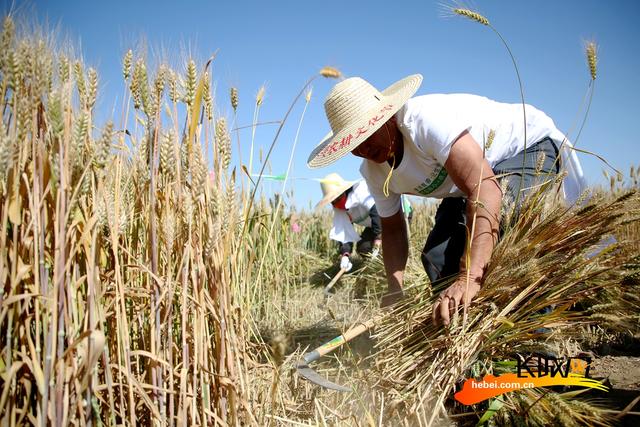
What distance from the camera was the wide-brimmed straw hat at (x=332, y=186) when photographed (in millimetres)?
4645

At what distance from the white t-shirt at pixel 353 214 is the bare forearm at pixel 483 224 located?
3.07m

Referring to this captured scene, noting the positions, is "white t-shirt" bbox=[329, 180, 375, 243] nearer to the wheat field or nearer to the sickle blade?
the wheat field

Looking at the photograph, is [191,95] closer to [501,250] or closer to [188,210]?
[188,210]

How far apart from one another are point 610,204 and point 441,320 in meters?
0.77

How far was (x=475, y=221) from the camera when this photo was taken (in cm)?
147

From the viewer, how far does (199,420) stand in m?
1.01

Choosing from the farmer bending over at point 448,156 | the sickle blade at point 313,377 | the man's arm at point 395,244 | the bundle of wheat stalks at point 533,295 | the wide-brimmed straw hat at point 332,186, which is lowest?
the sickle blade at point 313,377

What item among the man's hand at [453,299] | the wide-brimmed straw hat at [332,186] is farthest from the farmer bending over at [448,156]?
the wide-brimmed straw hat at [332,186]

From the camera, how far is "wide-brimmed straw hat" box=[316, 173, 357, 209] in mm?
4645

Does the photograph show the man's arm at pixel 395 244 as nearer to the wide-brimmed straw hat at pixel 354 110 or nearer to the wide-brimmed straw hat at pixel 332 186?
the wide-brimmed straw hat at pixel 354 110

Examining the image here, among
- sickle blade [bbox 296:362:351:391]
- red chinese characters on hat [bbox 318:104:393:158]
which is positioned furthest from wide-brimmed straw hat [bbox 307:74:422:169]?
sickle blade [bbox 296:362:351:391]

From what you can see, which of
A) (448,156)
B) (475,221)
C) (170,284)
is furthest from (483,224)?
(170,284)

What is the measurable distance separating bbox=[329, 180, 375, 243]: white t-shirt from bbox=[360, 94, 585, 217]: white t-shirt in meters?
2.56

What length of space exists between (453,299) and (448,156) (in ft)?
A: 1.88
